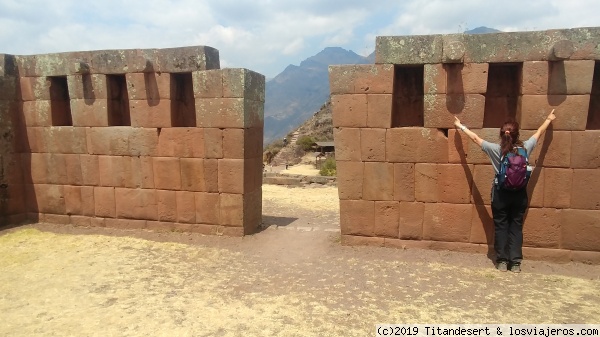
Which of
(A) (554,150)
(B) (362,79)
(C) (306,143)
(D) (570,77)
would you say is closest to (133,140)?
(B) (362,79)

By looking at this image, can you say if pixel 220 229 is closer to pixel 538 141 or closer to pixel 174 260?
pixel 174 260

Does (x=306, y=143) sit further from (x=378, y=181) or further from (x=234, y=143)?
(x=378, y=181)

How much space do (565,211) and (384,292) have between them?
117 inches

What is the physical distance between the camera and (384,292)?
4828mm

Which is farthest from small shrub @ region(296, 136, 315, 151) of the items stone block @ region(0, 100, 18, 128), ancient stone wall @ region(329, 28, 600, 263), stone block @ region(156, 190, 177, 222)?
A: ancient stone wall @ region(329, 28, 600, 263)

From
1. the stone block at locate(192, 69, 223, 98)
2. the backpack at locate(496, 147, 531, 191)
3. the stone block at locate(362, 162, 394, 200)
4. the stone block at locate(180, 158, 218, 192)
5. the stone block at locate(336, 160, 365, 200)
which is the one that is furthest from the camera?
the stone block at locate(180, 158, 218, 192)

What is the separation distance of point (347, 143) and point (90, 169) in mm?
5122

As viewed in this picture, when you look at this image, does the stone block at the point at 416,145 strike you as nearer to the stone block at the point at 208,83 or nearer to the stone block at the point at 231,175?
the stone block at the point at 231,175

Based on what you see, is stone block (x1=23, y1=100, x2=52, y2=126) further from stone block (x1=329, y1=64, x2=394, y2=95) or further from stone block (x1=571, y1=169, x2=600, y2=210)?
stone block (x1=571, y1=169, x2=600, y2=210)

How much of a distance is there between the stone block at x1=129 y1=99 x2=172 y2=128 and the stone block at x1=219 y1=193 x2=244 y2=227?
1.71 meters

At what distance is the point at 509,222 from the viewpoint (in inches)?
218

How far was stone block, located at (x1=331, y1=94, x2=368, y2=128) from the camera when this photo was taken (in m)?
6.19

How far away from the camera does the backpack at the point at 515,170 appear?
509 cm

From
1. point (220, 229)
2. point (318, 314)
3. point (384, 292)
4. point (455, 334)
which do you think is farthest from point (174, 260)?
point (455, 334)
